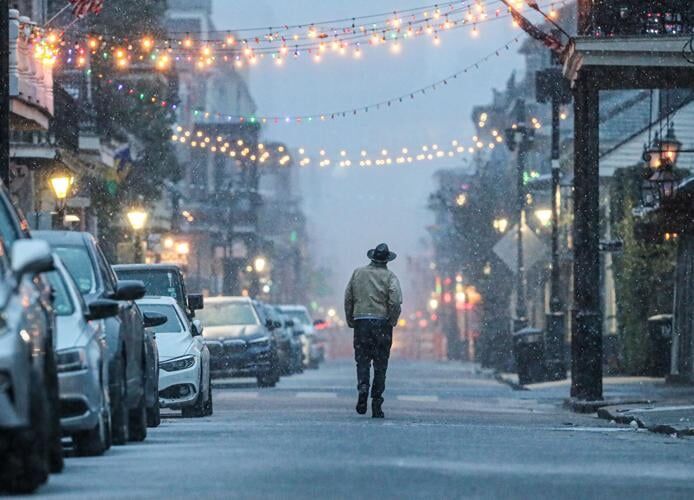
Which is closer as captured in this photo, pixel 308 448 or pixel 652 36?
pixel 308 448

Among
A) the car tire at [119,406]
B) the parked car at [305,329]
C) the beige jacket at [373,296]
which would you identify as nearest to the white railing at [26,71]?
the beige jacket at [373,296]

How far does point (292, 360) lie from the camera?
48.7m

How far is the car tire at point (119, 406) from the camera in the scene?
579 inches

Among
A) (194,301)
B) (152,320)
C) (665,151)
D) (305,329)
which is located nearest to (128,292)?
(152,320)

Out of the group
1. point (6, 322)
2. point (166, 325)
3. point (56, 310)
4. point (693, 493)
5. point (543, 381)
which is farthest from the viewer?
point (543, 381)

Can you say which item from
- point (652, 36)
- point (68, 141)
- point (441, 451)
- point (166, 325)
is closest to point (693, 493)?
point (441, 451)

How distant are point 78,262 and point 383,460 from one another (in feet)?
13.6

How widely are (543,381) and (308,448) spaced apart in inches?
997

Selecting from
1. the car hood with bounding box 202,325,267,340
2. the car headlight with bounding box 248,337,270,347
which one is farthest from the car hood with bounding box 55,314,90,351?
the car headlight with bounding box 248,337,270,347

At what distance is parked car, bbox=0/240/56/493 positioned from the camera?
9.53 metres

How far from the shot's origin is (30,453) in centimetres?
1000

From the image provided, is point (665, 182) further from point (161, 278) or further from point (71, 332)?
point (71, 332)

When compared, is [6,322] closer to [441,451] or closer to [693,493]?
[693,493]

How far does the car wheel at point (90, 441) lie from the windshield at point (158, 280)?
1458cm
